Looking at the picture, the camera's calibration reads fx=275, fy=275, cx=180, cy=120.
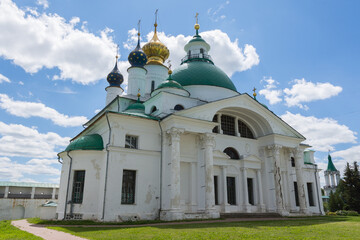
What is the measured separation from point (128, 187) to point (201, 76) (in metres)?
10.9

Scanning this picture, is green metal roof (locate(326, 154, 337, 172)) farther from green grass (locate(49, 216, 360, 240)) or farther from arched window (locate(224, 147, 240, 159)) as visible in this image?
green grass (locate(49, 216, 360, 240))

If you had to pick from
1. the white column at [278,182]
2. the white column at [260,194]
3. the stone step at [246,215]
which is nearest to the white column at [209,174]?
the stone step at [246,215]

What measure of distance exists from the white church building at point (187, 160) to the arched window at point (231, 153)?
0.08 m

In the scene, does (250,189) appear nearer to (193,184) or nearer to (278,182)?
(278,182)

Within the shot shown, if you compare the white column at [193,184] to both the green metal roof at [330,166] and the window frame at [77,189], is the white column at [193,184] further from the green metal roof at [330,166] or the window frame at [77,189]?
the green metal roof at [330,166]

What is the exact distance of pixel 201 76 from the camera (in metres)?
22.4

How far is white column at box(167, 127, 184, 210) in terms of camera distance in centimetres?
1538

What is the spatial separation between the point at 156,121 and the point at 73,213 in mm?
7102

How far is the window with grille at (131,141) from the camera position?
16.7 metres

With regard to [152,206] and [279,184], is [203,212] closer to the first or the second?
[152,206]

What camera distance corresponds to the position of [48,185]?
129 ft

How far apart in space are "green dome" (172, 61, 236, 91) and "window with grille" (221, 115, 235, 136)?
9.13 feet

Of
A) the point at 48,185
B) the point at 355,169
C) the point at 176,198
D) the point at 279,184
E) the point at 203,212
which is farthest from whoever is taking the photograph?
the point at 48,185

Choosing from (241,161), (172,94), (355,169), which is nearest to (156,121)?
(172,94)
